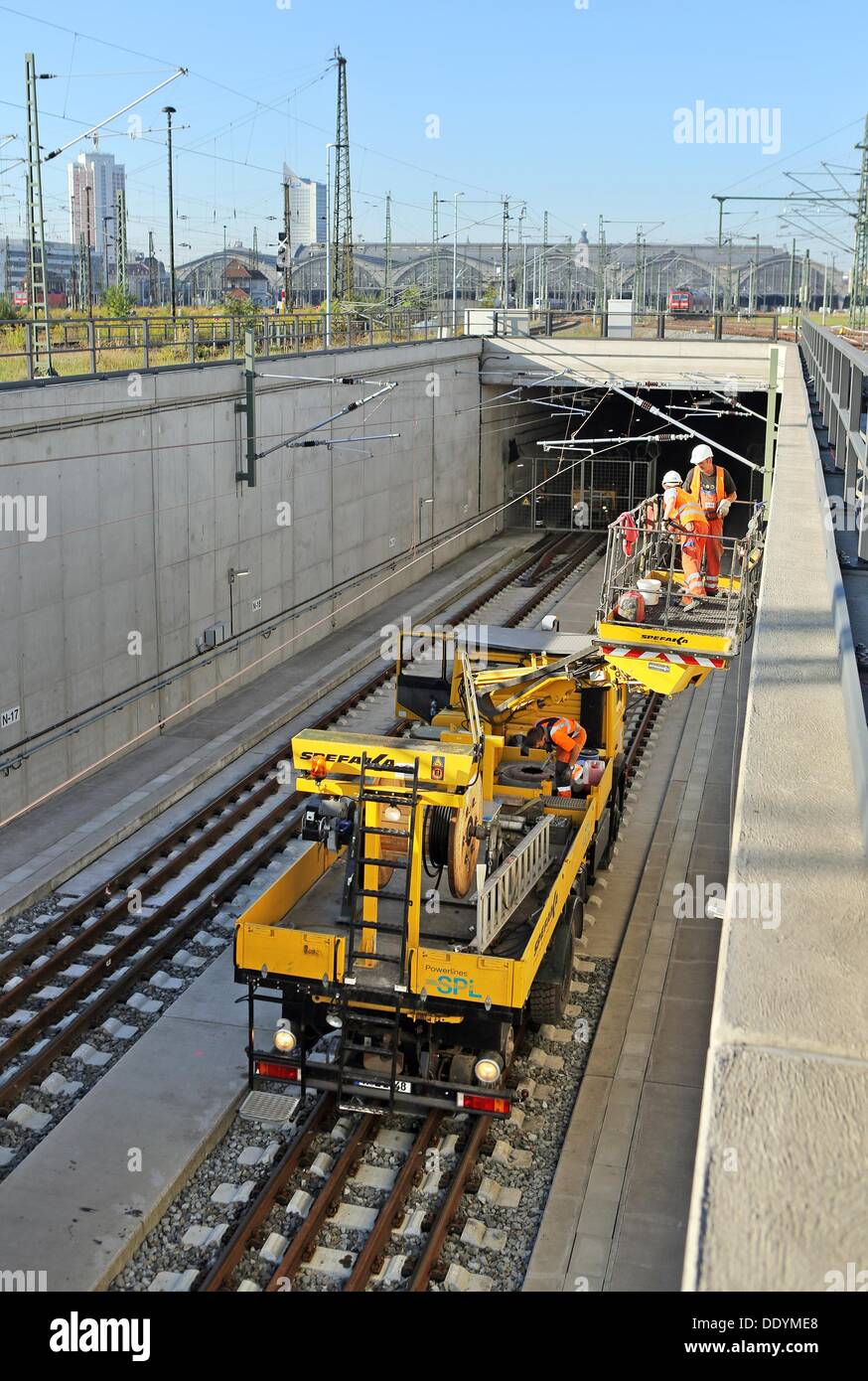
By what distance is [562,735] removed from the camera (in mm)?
13055

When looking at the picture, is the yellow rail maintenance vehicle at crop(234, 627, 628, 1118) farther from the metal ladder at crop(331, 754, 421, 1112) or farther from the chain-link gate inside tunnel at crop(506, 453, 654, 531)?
the chain-link gate inside tunnel at crop(506, 453, 654, 531)

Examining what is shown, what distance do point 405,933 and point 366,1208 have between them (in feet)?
6.11

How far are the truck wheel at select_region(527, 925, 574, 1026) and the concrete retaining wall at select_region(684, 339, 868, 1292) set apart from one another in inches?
221

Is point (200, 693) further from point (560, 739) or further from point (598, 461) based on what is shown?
point (598, 461)

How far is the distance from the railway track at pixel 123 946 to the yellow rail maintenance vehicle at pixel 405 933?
1.58 m

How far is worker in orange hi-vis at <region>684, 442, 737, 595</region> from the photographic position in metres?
16.6

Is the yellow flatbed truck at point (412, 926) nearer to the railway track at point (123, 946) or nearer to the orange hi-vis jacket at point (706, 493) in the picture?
the railway track at point (123, 946)

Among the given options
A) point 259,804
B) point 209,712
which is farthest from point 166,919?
point 209,712

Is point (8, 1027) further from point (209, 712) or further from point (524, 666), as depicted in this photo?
point (209, 712)

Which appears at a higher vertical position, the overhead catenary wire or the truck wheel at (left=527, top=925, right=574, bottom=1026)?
the overhead catenary wire

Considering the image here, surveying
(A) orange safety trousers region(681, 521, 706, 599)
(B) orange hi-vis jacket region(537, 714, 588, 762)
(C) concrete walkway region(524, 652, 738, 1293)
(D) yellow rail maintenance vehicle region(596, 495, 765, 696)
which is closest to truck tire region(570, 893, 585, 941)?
(C) concrete walkway region(524, 652, 738, 1293)

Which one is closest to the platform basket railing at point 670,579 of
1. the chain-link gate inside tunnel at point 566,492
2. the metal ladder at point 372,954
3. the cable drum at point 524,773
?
the cable drum at point 524,773

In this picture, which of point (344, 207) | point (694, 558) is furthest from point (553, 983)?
point (344, 207)
